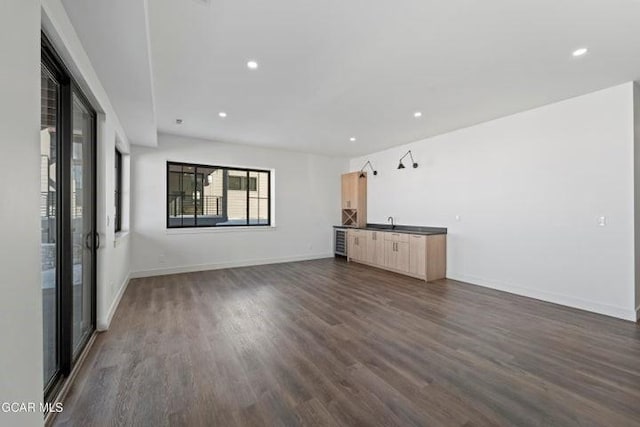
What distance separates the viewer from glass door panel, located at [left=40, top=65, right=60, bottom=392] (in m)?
1.88

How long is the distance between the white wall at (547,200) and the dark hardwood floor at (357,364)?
479mm

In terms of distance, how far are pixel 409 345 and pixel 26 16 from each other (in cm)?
331

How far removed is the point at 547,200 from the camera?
12.8 feet

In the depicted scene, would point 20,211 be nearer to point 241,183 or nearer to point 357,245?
point 241,183

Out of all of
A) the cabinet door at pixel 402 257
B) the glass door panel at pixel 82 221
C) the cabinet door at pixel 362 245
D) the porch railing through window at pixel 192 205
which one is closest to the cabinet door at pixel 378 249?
the cabinet door at pixel 362 245

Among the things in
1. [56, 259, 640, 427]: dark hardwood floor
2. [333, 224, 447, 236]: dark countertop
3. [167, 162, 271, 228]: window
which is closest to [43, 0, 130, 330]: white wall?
[56, 259, 640, 427]: dark hardwood floor

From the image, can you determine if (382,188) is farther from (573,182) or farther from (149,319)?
(149,319)

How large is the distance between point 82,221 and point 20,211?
1.83 metres

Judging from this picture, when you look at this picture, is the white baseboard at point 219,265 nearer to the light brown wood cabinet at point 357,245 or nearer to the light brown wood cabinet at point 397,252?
→ the light brown wood cabinet at point 357,245

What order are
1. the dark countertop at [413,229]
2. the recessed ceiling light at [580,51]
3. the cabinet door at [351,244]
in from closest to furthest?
the recessed ceiling light at [580,51] < the dark countertop at [413,229] < the cabinet door at [351,244]

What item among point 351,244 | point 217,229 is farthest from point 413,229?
point 217,229

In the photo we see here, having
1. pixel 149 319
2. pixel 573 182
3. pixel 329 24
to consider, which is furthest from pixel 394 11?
pixel 149 319

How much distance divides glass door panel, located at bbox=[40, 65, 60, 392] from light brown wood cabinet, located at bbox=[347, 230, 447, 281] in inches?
192

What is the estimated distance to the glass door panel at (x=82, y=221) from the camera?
239cm
